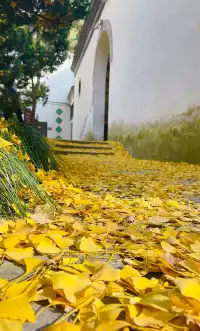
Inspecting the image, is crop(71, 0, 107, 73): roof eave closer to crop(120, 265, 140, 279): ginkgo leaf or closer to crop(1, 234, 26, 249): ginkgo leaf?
crop(1, 234, 26, 249): ginkgo leaf

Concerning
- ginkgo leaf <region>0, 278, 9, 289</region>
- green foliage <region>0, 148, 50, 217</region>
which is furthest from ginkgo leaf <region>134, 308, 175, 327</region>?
green foliage <region>0, 148, 50, 217</region>

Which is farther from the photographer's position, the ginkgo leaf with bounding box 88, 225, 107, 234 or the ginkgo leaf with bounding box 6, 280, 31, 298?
the ginkgo leaf with bounding box 88, 225, 107, 234

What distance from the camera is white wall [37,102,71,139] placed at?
16.2 m

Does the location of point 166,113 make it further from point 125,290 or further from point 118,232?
point 125,290

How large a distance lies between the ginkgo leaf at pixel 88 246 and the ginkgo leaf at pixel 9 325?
1.05 ft

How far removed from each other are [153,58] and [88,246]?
453cm

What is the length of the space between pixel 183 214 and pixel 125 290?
2.52 ft

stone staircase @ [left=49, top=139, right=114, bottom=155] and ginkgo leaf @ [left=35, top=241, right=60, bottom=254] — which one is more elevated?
ginkgo leaf @ [left=35, top=241, right=60, bottom=254]

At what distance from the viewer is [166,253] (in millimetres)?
714

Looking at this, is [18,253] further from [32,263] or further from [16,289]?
[16,289]

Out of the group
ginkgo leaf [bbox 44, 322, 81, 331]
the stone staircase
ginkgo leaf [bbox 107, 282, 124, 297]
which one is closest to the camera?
ginkgo leaf [bbox 44, 322, 81, 331]

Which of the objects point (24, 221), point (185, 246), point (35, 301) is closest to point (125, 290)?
point (35, 301)

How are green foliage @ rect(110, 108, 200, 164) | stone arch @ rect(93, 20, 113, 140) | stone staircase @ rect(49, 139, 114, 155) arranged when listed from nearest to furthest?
green foliage @ rect(110, 108, 200, 164) < stone staircase @ rect(49, 139, 114, 155) < stone arch @ rect(93, 20, 113, 140)

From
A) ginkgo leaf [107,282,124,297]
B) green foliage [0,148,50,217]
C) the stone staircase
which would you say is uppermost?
green foliage [0,148,50,217]
